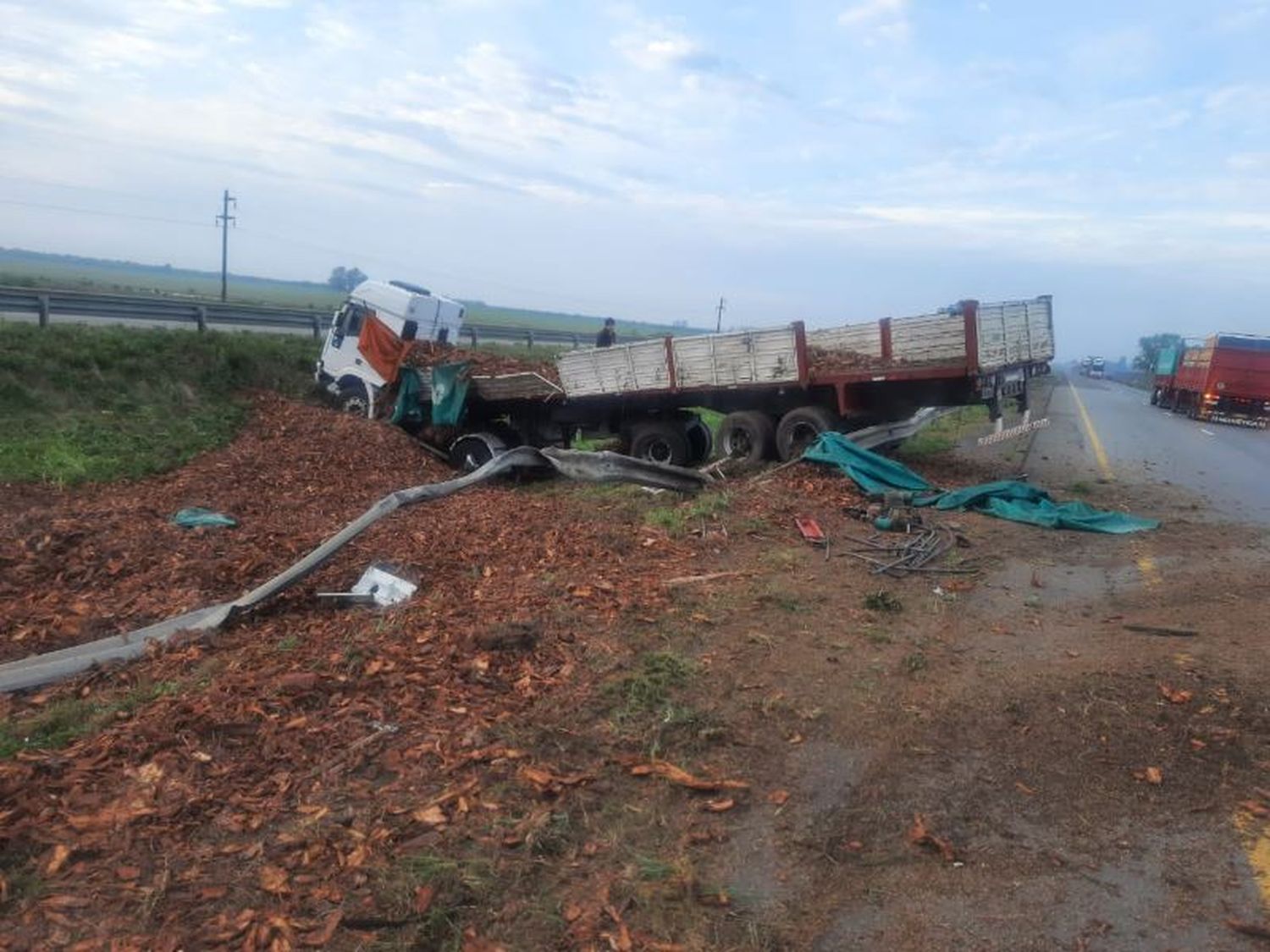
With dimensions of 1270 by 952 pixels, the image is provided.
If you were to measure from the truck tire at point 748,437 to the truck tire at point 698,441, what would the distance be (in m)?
1.30

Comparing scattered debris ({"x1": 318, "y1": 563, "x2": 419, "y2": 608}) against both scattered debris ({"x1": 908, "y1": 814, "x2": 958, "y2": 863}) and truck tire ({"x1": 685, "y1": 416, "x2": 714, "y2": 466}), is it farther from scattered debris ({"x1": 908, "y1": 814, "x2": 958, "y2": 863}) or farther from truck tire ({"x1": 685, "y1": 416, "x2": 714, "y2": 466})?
truck tire ({"x1": 685, "y1": 416, "x2": 714, "y2": 466})

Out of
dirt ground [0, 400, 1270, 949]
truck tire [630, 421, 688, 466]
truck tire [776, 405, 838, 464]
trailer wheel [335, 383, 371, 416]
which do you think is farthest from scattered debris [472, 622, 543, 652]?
trailer wheel [335, 383, 371, 416]

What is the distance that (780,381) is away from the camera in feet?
49.3

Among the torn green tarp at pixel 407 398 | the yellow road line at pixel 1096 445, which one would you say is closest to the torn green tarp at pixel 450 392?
the torn green tarp at pixel 407 398

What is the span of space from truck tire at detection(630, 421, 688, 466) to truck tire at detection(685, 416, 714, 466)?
224 mm

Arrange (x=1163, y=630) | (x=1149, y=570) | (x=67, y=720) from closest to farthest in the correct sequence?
1. (x=67, y=720)
2. (x=1163, y=630)
3. (x=1149, y=570)

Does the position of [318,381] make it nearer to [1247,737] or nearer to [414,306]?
[414,306]

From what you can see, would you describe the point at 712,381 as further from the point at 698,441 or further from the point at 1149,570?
the point at 1149,570

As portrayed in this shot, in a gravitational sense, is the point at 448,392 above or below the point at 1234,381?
below

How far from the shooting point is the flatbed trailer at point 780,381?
46.6 feet

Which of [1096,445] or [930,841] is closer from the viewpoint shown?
[930,841]

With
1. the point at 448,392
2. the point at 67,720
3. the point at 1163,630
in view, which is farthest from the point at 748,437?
the point at 67,720

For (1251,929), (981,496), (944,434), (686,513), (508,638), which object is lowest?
(1251,929)

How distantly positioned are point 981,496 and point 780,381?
12.7 ft
